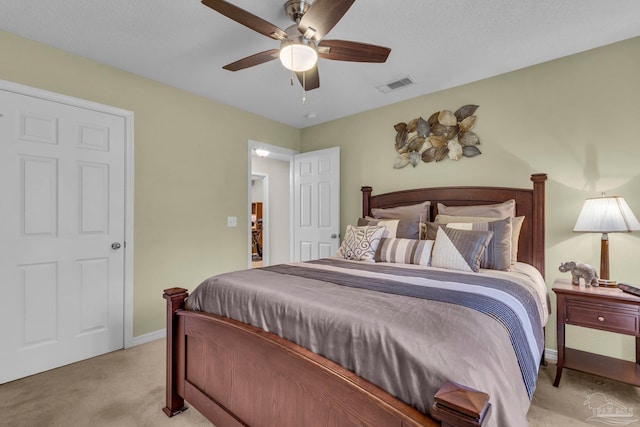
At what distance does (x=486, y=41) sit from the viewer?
7.63 feet

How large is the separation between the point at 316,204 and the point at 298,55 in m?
2.46

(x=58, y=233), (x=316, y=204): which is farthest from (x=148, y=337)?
(x=316, y=204)

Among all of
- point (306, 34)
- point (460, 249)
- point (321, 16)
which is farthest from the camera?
point (460, 249)

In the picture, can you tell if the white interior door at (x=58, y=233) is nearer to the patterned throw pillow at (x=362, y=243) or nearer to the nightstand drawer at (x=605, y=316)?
the patterned throw pillow at (x=362, y=243)

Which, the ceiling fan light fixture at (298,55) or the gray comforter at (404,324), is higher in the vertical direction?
the ceiling fan light fixture at (298,55)

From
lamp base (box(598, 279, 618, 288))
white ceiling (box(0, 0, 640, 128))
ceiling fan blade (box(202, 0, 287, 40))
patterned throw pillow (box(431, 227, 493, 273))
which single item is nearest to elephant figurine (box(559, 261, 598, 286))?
lamp base (box(598, 279, 618, 288))

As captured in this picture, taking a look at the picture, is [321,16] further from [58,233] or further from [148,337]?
[148,337]

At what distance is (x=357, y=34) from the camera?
2244 millimetres

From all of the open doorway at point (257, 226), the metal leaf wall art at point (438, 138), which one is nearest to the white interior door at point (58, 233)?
the metal leaf wall art at point (438, 138)

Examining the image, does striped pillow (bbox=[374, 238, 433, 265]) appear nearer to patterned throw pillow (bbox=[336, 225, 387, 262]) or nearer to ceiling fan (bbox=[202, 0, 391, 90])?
patterned throw pillow (bbox=[336, 225, 387, 262])

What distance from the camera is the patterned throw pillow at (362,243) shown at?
2.66 metres

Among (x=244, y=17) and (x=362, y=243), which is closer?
(x=244, y=17)

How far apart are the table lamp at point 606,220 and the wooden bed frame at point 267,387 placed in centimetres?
201

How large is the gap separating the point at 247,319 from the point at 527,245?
7.99 feet
